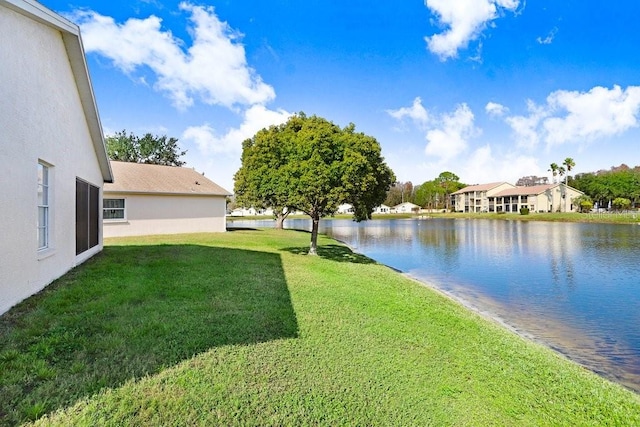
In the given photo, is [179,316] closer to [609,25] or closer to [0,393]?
[0,393]

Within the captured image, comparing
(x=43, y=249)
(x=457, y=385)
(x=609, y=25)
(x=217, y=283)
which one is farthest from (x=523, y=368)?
(x=609, y=25)

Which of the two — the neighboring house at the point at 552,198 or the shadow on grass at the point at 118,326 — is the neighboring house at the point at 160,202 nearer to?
the shadow on grass at the point at 118,326

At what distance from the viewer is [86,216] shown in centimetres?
1009

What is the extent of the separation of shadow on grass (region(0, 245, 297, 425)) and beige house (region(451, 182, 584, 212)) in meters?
80.6

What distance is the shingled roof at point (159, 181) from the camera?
20203 millimetres

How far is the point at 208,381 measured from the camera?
376 cm

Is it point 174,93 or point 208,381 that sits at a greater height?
point 174,93

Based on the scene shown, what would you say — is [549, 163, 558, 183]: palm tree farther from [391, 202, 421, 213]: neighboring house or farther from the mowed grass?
the mowed grass

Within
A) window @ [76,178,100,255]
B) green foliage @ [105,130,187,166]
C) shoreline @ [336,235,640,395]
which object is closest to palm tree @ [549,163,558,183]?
green foliage @ [105,130,187,166]

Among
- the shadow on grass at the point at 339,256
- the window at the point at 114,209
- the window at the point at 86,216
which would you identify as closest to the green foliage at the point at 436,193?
the shadow on grass at the point at 339,256

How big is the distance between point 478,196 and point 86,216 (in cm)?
8988

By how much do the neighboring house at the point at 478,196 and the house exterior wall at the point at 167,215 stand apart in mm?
77194

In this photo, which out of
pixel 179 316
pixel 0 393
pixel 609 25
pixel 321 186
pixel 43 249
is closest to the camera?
pixel 0 393

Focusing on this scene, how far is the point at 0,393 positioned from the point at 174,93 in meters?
21.0
